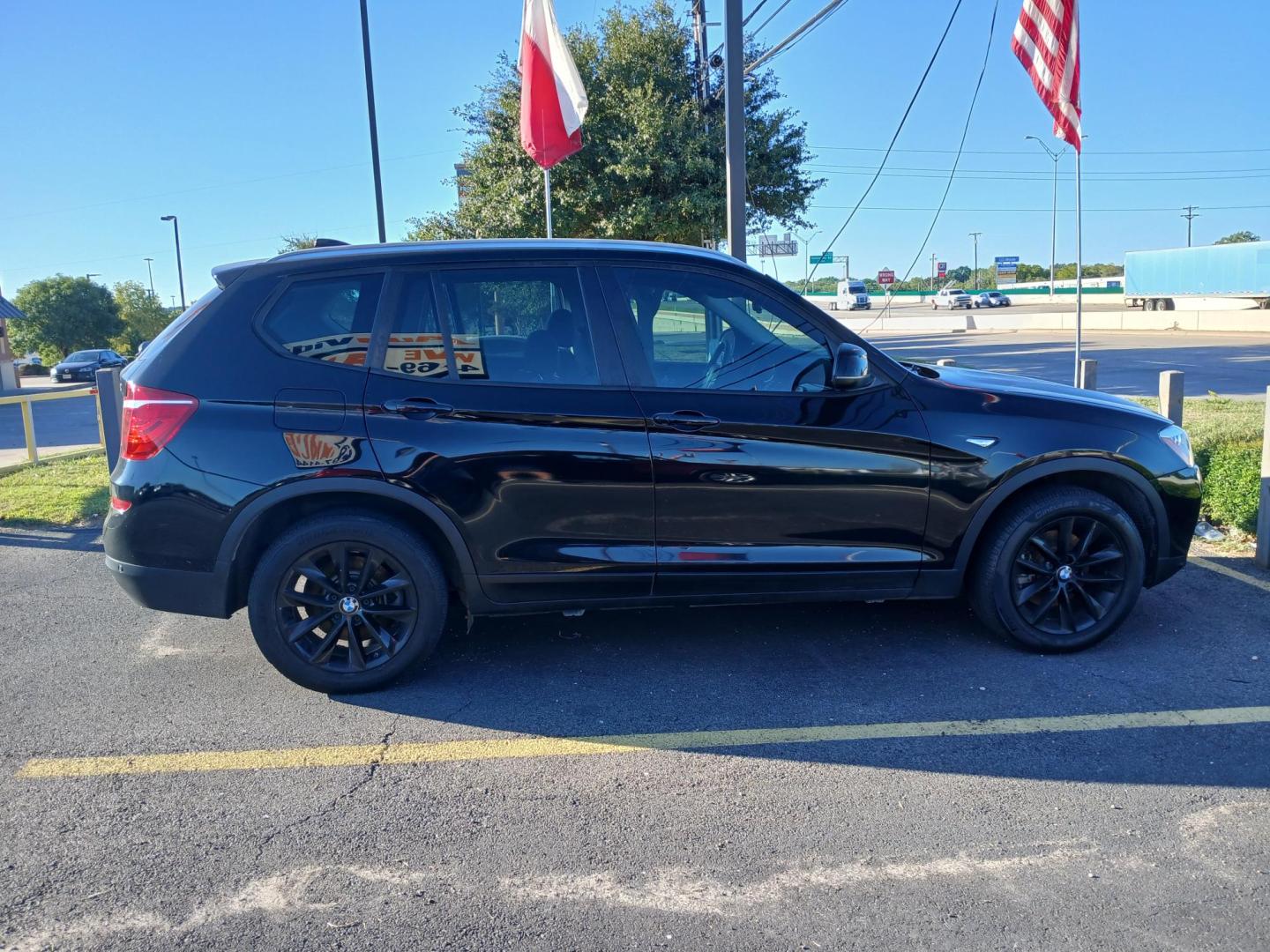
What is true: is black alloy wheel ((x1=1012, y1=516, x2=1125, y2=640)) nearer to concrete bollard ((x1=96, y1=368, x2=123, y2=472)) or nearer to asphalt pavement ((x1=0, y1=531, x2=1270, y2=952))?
asphalt pavement ((x1=0, y1=531, x2=1270, y2=952))

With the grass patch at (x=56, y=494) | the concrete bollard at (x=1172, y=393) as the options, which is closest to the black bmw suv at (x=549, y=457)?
the concrete bollard at (x=1172, y=393)

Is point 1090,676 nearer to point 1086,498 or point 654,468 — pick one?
point 1086,498

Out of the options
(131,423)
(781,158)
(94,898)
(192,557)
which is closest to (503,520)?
(192,557)

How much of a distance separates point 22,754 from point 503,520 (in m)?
2.06

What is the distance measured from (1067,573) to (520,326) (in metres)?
2.74

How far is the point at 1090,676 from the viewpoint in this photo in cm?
432

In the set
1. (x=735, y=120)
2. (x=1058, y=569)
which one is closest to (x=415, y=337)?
(x=1058, y=569)

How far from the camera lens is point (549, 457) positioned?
4.12 metres

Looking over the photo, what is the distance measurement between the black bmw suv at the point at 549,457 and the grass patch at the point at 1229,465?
2.68 metres

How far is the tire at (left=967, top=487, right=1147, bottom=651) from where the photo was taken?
4477 millimetres

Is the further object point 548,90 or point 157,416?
point 548,90

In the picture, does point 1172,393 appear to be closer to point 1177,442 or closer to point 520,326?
point 1177,442

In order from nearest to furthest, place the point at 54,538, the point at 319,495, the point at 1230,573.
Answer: the point at 319,495, the point at 1230,573, the point at 54,538

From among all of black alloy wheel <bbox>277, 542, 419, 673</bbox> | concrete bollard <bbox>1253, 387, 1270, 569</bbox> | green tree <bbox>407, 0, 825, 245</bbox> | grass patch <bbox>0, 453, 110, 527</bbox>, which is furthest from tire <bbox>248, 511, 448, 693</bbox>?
green tree <bbox>407, 0, 825, 245</bbox>
